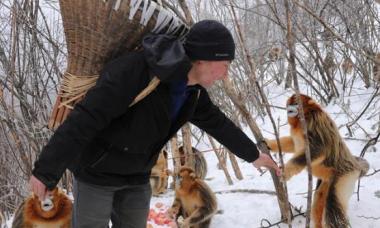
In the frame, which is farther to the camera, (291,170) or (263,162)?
(291,170)

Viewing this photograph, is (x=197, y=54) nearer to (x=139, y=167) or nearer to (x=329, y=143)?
(x=139, y=167)

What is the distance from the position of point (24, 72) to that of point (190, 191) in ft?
12.5

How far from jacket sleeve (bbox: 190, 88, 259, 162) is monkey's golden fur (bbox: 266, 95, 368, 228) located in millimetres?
661

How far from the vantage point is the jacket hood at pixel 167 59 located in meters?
2.41

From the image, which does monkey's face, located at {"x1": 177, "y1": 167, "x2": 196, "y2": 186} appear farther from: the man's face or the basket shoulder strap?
the basket shoulder strap

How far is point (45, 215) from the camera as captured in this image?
4.02m

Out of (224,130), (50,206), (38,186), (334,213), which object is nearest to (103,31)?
(38,186)

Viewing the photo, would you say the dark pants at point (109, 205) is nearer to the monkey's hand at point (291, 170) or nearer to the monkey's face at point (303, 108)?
the monkey's hand at point (291, 170)

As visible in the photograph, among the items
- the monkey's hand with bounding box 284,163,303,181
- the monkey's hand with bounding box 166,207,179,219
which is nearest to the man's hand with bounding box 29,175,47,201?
the monkey's hand with bounding box 284,163,303,181

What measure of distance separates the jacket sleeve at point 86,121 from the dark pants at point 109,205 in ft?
1.42

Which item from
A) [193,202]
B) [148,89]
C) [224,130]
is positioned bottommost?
[193,202]

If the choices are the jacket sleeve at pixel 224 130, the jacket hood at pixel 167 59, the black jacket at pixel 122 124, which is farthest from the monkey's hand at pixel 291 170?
the jacket hood at pixel 167 59

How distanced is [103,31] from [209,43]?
25.9 inches

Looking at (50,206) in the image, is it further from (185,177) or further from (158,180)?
(158,180)
